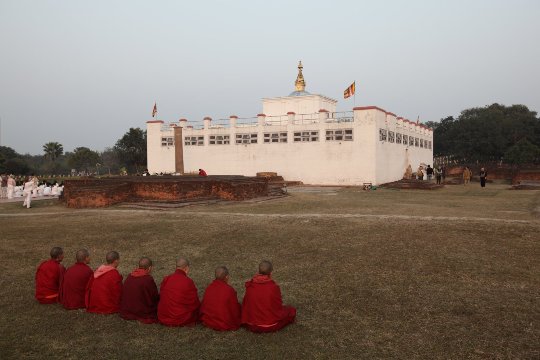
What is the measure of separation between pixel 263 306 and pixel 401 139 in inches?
1312

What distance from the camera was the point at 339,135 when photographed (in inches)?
1249

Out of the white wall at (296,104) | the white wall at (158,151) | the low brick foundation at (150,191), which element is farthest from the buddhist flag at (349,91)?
the white wall at (158,151)

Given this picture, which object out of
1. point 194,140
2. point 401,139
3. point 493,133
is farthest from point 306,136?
point 493,133

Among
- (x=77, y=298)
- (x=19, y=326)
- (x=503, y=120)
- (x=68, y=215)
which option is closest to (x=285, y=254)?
(x=77, y=298)

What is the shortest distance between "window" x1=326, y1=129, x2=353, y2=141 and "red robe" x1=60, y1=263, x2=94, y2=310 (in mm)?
26749

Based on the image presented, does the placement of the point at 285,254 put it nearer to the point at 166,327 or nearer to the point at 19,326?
the point at 166,327

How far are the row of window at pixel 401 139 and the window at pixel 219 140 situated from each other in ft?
41.8

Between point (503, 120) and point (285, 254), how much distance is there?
61602mm

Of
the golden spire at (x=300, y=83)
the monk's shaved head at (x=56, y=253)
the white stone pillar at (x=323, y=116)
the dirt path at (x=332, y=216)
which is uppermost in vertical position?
the golden spire at (x=300, y=83)

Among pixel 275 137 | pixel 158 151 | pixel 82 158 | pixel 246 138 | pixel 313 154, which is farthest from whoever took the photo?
pixel 82 158

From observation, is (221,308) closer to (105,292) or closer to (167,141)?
(105,292)

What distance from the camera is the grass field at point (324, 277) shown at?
197 inches

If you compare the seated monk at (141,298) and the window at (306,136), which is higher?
the window at (306,136)

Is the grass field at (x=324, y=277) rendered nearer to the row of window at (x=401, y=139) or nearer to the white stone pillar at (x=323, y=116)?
the row of window at (x=401, y=139)
